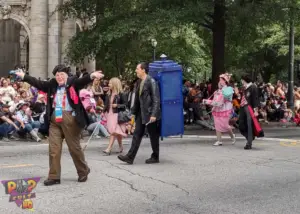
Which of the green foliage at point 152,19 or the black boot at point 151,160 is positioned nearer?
the black boot at point 151,160

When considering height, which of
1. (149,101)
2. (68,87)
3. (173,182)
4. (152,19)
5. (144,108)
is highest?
(152,19)

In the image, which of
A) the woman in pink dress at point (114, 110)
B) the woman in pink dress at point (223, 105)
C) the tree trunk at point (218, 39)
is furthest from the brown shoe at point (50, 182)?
the tree trunk at point (218, 39)

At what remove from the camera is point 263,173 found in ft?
29.6

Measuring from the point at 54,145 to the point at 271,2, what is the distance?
1312 centimetres

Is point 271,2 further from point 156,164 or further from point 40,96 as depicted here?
point 156,164

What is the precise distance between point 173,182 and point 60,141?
188cm

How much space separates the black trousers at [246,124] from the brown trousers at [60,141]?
5283mm

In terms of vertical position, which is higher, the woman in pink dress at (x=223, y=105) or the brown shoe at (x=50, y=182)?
the woman in pink dress at (x=223, y=105)

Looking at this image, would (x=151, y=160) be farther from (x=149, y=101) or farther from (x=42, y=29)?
(x=42, y=29)

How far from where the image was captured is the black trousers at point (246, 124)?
12.0 metres

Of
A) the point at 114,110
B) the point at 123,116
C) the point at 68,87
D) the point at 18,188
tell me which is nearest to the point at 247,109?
the point at 123,116

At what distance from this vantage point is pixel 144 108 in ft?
31.1

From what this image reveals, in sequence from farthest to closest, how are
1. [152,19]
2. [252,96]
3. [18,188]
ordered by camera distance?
[152,19] → [252,96] → [18,188]

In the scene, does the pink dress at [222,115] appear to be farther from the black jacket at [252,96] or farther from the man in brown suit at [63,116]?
the man in brown suit at [63,116]
